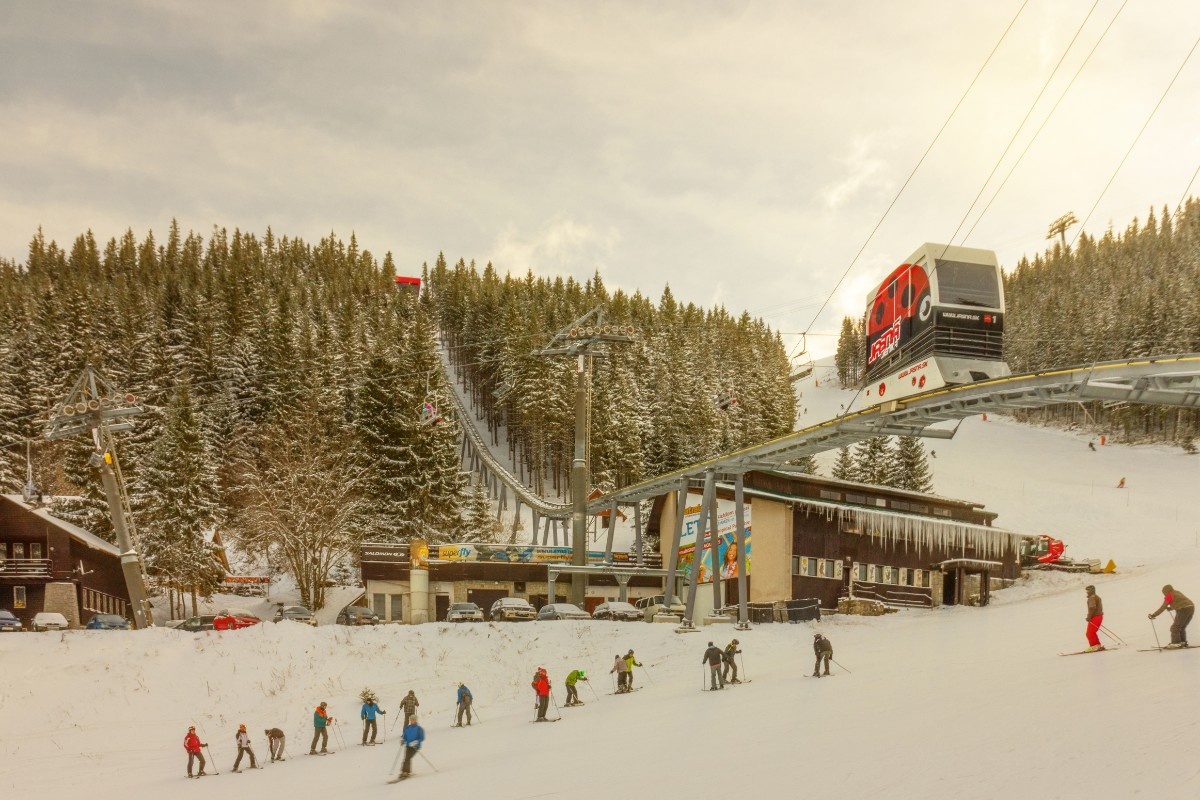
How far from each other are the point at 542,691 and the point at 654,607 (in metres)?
23.4

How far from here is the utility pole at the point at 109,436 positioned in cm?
4253

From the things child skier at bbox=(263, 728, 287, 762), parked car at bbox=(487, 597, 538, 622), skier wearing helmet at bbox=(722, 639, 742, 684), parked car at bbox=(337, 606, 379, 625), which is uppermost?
skier wearing helmet at bbox=(722, 639, 742, 684)

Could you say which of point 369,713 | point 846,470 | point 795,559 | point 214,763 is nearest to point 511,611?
point 795,559

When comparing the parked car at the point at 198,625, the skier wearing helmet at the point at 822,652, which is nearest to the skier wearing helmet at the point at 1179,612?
the skier wearing helmet at the point at 822,652

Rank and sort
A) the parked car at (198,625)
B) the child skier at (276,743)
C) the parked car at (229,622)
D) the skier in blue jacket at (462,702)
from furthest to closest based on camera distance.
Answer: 1. the parked car at (229,622)
2. the parked car at (198,625)
3. the skier in blue jacket at (462,702)
4. the child skier at (276,743)

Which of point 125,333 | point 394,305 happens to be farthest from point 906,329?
point 394,305

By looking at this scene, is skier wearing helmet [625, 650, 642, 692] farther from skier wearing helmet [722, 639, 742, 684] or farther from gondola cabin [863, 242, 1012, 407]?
gondola cabin [863, 242, 1012, 407]

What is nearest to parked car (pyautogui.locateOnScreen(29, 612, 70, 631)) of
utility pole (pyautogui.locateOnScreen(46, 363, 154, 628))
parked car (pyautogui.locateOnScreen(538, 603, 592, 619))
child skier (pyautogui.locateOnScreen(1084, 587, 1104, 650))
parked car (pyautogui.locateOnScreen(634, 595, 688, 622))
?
utility pole (pyautogui.locateOnScreen(46, 363, 154, 628))

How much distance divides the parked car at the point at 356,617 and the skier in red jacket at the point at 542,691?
19821mm

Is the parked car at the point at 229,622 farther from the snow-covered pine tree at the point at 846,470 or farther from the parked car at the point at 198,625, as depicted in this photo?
the snow-covered pine tree at the point at 846,470

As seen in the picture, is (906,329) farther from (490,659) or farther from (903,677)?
(490,659)

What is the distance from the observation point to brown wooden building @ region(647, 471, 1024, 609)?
49312 millimetres

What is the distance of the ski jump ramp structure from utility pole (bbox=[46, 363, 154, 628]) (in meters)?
25.7

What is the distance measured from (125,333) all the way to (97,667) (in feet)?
226
